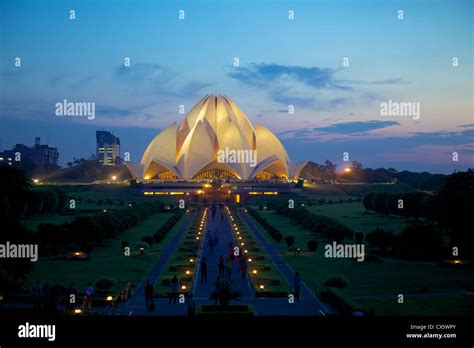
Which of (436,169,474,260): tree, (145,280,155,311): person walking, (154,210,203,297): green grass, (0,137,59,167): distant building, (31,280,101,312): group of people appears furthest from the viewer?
(0,137,59,167): distant building

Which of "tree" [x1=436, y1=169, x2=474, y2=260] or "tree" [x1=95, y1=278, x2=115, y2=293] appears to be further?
"tree" [x1=436, y1=169, x2=474, y2=260]

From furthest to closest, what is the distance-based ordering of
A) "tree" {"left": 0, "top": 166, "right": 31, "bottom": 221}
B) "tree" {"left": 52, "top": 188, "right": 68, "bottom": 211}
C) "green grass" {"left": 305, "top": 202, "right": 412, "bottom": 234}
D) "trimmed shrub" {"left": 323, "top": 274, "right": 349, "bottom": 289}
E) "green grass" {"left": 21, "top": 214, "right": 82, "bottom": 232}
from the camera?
1. "tree" {"left": 52, "top": 188, "right": 68, "bottom": 211}
2. "green grass" {"left": 21, "top": 214, "right": 82, "bottom": 232}
3. "green grass" {"left": 305, "top": 202, "right": 412, "bottom": 234}
4. "tree" {"left": 0, "top": 166, "right": 31, "bottom": 221}
5. "trimmed shrub" {"left": 323, "top": 274, "right": 349, "bottom": 289}

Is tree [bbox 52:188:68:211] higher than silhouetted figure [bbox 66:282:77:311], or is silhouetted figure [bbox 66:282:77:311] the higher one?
tree [bbox 52:188:68:211]

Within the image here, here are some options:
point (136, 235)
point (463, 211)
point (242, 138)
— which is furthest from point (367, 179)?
point (463, 211)

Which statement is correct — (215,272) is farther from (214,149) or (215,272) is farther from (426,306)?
(214,149)

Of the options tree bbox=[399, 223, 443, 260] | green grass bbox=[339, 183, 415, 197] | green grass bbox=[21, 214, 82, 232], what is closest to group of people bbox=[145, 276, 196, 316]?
tree bbox=[399, 223, 443, 260]

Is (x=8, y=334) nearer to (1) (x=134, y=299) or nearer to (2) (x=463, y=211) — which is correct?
(1) (x=134, y=299)

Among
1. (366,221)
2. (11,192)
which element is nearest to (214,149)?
(366,221)

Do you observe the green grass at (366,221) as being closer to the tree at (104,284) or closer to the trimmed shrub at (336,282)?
the trimmed shrub at (336,282)

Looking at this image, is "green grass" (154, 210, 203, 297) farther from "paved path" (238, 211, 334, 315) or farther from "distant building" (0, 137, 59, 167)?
"distant building" (0, 137, 59, 167)
